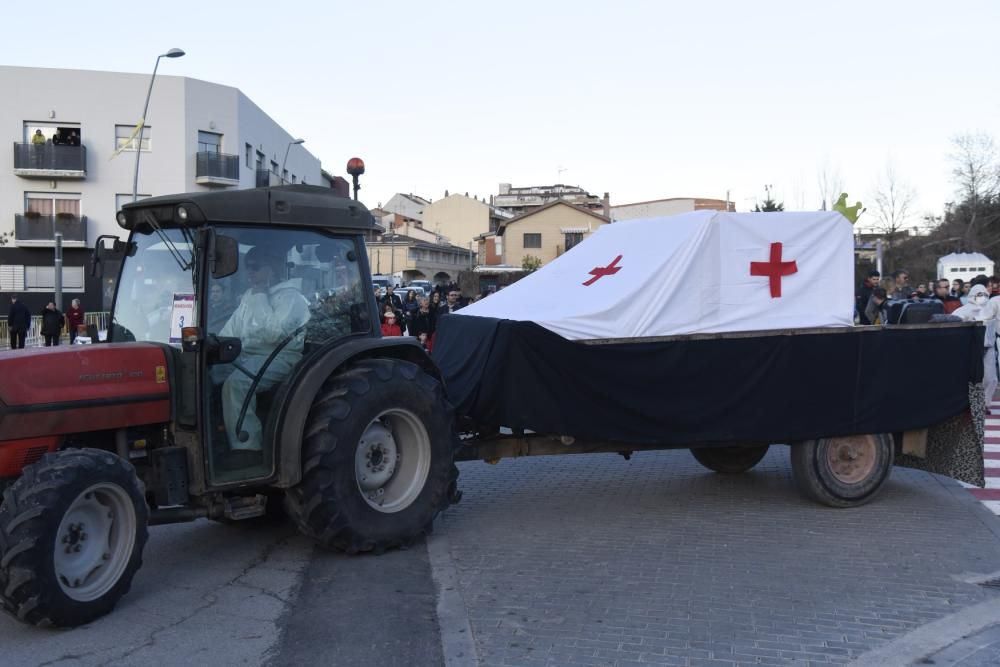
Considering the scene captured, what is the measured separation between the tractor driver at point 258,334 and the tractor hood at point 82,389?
16.7 inches

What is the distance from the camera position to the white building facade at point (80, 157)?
42062 mm

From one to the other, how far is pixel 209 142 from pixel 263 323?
4177cm

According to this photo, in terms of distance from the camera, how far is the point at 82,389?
5336 mm

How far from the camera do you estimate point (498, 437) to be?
7297mm

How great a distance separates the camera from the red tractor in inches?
197

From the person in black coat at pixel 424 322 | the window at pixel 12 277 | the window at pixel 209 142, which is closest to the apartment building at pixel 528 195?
the window at pixel 209 142

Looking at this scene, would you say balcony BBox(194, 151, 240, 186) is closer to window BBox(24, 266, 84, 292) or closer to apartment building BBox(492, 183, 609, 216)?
window BBox(24, 266, 84, 292)

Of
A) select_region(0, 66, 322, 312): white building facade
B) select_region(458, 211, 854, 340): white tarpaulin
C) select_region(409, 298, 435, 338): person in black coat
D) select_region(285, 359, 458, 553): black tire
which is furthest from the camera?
select_region(0, 66, 322, 312): white building facade

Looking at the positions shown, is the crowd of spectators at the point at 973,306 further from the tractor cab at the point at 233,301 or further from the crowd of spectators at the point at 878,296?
the tractor cab at the point at 233,301

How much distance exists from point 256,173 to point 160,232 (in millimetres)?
44582

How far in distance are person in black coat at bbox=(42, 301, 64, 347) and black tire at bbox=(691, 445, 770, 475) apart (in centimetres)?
2204

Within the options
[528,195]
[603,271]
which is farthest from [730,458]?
[528,195]

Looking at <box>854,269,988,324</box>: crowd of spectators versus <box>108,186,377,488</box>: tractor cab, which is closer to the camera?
<box>108,186,377,488</box>: tractor cab

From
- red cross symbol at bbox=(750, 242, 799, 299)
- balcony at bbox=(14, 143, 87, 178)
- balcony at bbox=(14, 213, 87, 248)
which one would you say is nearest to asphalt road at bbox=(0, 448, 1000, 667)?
red cross symbol at bbox=(750, 242, 799, 299)
